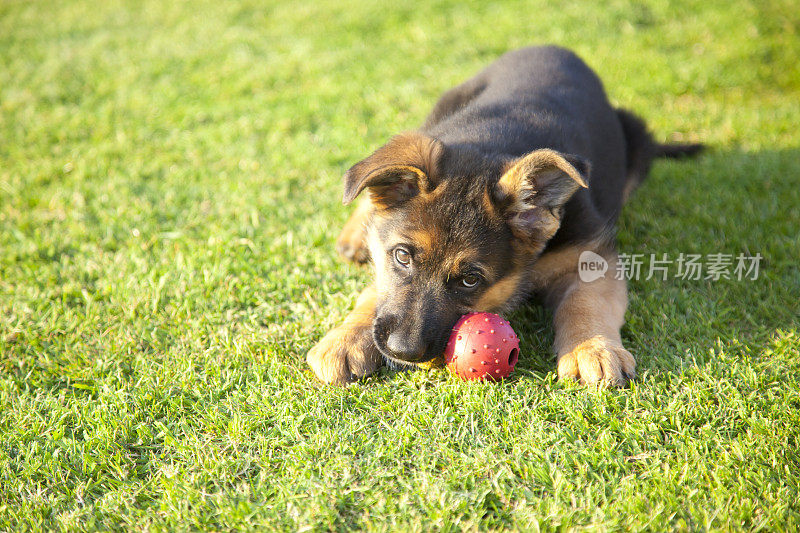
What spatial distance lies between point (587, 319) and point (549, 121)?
1.23m

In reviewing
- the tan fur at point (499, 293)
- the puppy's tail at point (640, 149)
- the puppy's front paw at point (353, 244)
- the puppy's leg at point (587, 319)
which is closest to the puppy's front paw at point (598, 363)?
the puppy's leg at point (587, 319)

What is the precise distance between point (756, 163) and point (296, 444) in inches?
178

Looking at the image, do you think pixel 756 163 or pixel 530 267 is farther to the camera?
pixel 756 163

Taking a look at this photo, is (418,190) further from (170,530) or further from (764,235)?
(764,235)

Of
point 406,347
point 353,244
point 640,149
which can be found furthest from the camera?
point 640,149

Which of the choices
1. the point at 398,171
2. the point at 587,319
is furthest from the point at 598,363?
the point at 398,171

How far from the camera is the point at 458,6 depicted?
9.11 meters

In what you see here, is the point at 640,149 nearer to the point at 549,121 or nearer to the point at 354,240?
the point at 549,121

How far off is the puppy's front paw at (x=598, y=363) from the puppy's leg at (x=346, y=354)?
3.02ft

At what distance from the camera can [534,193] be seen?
117 inches

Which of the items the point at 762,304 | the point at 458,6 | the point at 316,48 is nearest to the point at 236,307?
the point at 762,304

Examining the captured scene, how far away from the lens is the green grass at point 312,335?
2.42m

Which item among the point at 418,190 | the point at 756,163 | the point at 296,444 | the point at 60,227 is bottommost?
the point at 756,163

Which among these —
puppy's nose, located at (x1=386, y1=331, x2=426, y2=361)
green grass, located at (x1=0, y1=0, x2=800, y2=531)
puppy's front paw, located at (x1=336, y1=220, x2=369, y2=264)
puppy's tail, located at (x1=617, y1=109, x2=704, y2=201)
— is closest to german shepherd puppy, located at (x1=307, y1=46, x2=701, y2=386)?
puppy's nose, located at (x1=386, y1=331, x2=426, y2=361)
